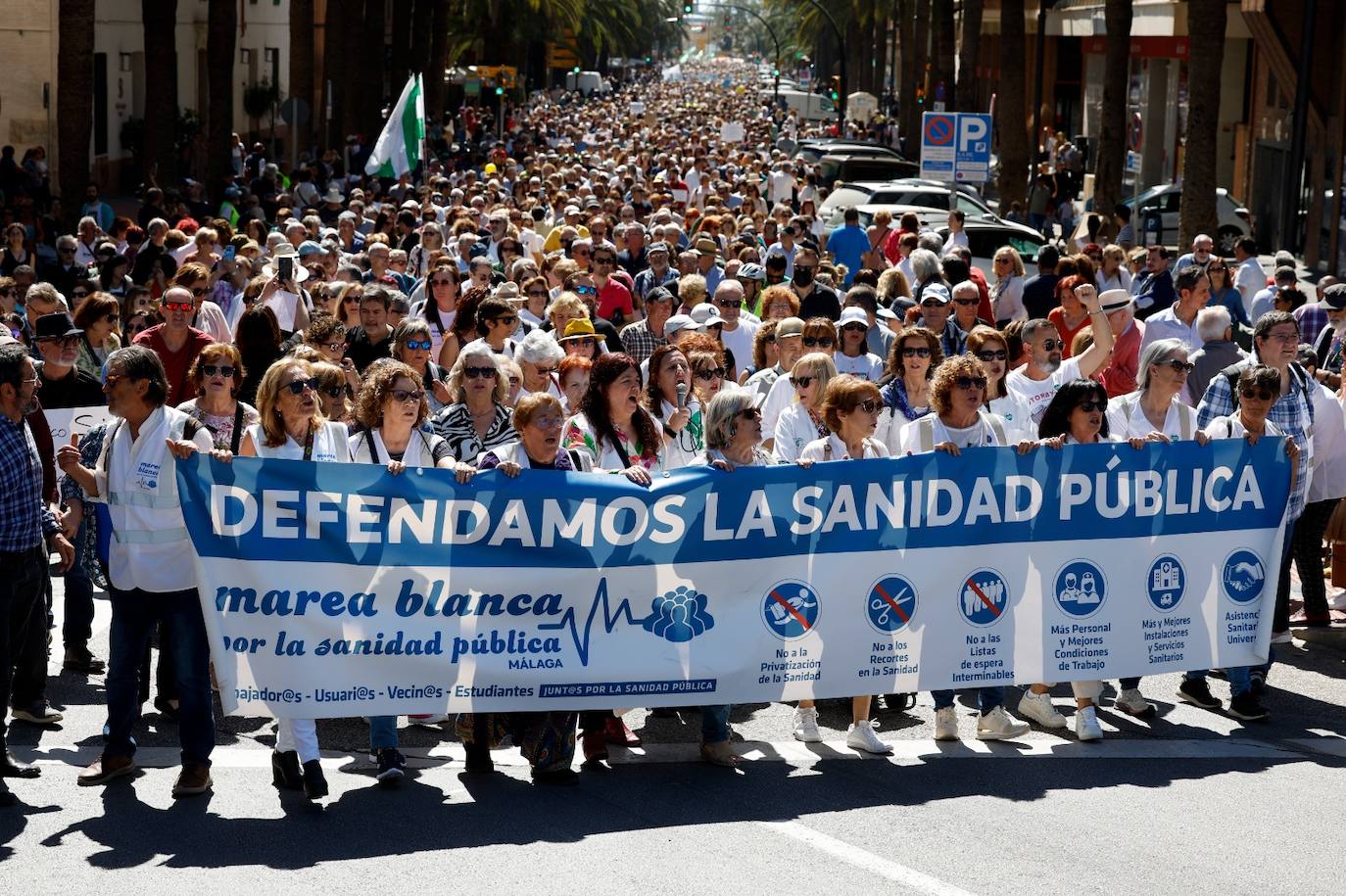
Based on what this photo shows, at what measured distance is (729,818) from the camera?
753cm

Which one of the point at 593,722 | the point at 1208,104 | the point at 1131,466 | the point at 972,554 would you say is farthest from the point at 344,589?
the point at 1208,104

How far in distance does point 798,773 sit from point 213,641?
2.50 meters

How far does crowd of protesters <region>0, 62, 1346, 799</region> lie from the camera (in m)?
7.81

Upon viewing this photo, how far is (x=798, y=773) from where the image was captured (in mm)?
8141

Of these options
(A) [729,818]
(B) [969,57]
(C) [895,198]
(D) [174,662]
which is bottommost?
(A) [729,818]

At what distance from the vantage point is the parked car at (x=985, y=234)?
88.3ft

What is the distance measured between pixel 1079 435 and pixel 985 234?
1858cm

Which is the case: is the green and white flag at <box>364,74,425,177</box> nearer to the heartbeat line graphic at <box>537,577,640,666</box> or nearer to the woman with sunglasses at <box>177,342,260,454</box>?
the woman with sunglasses at <box>177,342,260,454</box>

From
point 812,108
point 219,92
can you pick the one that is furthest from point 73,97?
point 812,108

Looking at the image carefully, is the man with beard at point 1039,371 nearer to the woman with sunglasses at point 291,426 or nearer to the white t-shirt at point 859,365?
the white t-shirt at point 859,365

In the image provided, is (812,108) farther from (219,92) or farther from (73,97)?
(73,97)

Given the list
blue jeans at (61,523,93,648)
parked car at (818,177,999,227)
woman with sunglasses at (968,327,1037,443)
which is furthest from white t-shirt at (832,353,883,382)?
parked car at (818,177,999,227)

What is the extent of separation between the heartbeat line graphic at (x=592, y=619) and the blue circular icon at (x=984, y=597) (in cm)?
152

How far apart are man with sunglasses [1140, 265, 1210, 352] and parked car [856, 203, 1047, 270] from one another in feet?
39.5
